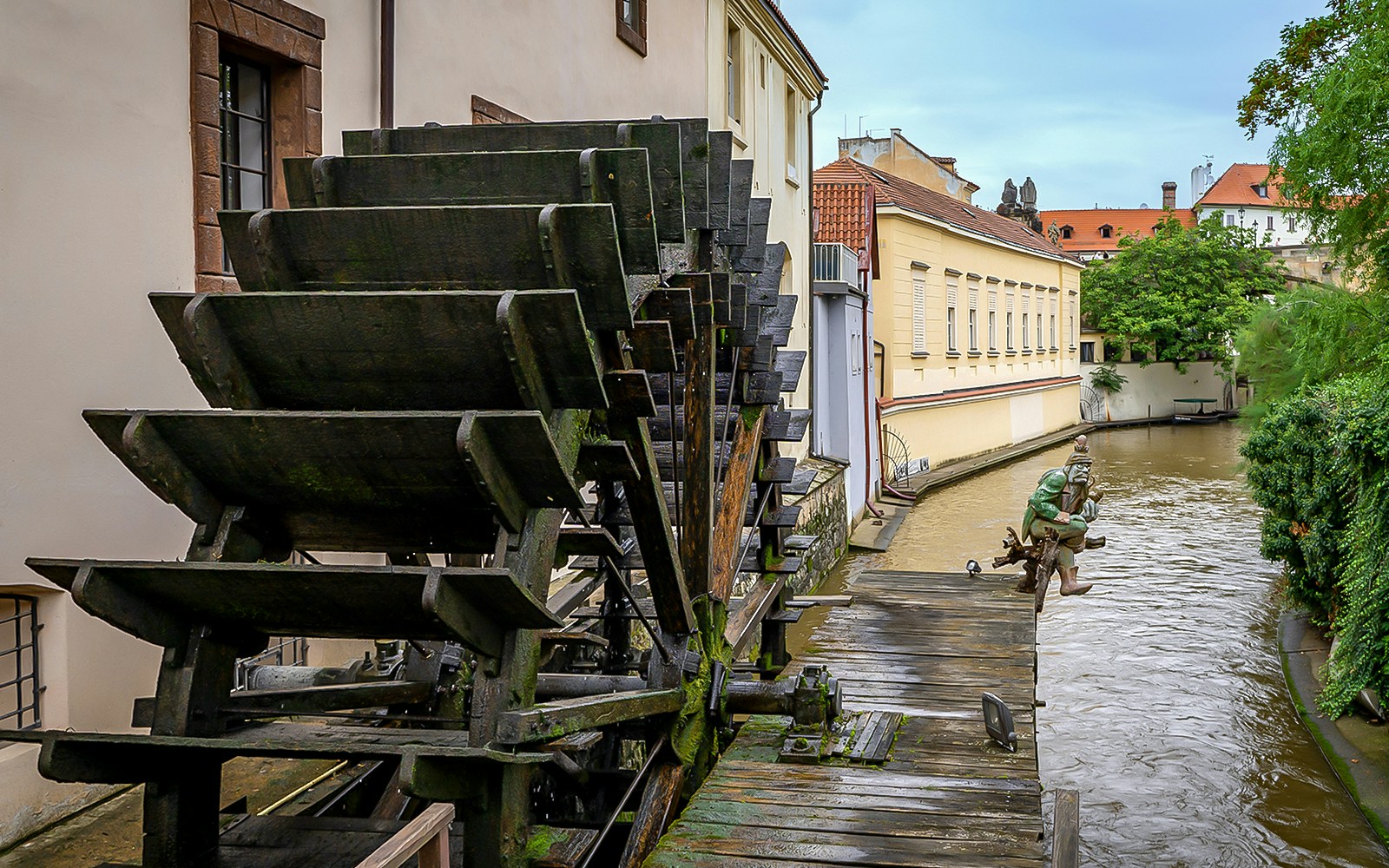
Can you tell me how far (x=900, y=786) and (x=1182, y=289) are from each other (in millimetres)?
40086

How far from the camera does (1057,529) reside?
946 centimetres

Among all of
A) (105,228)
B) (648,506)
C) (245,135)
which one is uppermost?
(245,135)

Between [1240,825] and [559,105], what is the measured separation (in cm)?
670

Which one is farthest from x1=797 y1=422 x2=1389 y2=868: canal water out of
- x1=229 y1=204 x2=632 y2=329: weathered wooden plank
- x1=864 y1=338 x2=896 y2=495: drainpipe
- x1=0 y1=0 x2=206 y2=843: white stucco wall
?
x1=0 y1=0 x2=206 y2=843: white stucco wall

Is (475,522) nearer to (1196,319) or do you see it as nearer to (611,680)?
(611,680)

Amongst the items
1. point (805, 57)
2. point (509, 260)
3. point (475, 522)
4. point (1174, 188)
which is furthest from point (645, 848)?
point (1174, 188)

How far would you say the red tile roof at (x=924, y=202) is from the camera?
80.2 feet

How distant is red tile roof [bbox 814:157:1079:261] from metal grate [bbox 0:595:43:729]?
61.8 ft

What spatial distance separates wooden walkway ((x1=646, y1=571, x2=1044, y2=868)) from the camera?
4.39 m

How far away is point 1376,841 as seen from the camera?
7.93 m

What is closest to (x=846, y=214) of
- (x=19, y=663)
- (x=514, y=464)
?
(x=19, y=663)

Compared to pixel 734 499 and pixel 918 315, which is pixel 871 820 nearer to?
pixel 734 499

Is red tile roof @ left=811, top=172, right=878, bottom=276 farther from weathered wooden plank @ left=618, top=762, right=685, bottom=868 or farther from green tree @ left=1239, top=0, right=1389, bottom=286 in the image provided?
weathered wooden plank @ left=618, top=762, right=685, bottom=868

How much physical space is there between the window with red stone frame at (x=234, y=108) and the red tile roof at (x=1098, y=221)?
69900mm
